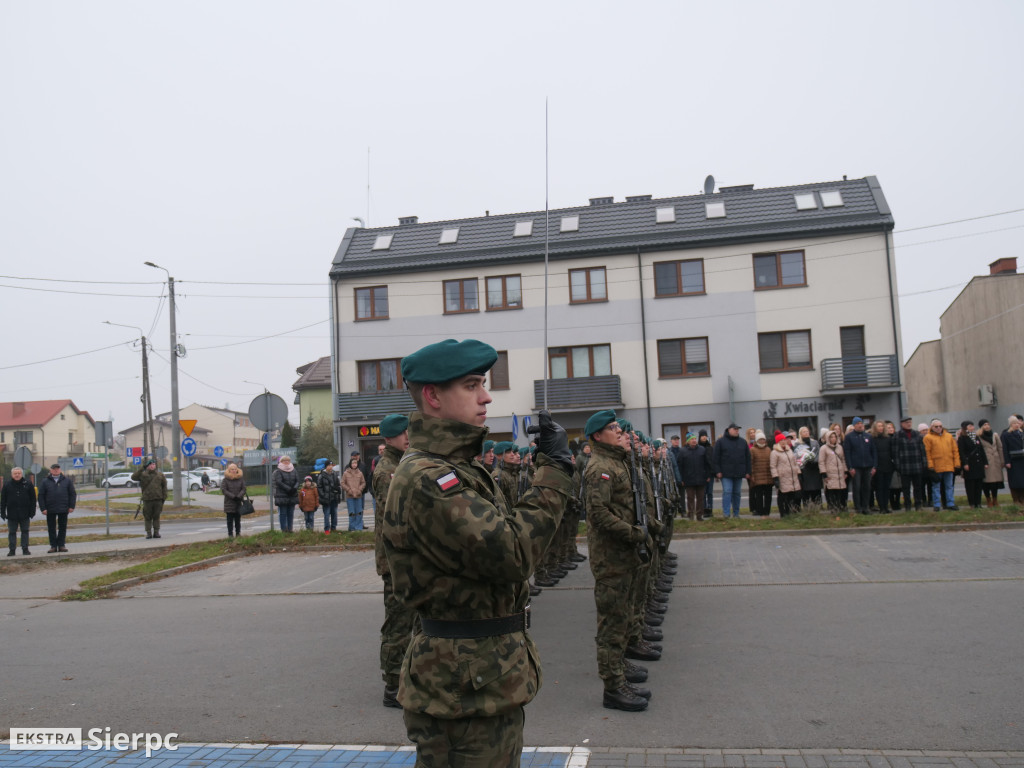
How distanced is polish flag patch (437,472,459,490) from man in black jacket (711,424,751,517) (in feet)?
46.6

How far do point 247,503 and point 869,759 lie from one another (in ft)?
48.5

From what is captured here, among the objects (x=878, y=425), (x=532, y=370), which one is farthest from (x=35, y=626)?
(x=532, y=370)

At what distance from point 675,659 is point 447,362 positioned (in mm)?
4728

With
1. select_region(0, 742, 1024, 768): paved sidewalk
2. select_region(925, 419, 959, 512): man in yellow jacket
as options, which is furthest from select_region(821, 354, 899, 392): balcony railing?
select_region(0, 742, 1024, 768): paved sidewalk

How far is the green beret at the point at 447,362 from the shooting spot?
111 inches

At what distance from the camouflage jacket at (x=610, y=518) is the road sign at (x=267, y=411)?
11.0m

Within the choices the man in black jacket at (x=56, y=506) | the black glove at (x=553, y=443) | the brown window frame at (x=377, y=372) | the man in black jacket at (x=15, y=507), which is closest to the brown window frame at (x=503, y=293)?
the brown window frame at (x=377, y=372)

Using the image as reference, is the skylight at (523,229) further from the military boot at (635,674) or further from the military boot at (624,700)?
the military boot at (624,700)

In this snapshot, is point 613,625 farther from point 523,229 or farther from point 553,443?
point 523,229

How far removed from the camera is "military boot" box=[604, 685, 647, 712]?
17.9 feet

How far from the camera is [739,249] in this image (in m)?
31.4

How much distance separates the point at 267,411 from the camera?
16094mm

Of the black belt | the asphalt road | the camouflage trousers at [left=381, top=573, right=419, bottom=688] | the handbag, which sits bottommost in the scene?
the asphalt road

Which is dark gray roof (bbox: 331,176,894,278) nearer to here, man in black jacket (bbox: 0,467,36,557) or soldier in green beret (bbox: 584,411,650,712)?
man in black jacket (bbox: 0,467,36,557)
